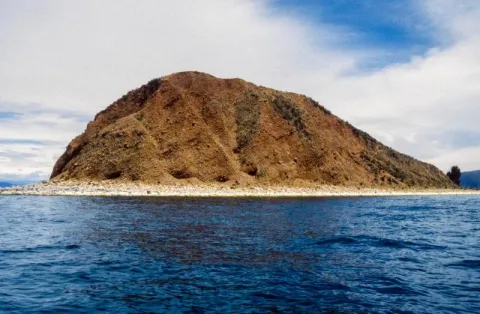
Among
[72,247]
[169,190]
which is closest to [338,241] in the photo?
[72,247]

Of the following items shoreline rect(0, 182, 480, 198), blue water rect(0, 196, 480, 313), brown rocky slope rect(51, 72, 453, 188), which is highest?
brown rocky slope rect(51, 72, 453, 188)

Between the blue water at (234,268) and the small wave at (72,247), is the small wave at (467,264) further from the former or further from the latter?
the small wave at (72,247)

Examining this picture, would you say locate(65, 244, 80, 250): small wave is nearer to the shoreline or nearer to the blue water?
the blue water

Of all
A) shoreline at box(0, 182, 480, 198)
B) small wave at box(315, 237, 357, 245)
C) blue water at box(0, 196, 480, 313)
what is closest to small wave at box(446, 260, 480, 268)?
blue water at box(0, 196, 480, 313)

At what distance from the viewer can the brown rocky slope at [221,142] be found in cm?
7925

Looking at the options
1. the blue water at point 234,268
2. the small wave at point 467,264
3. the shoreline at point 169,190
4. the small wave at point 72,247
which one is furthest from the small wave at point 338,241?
the shoreline at point 169,190

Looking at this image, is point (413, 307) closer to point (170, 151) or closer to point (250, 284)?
point (250, 284)

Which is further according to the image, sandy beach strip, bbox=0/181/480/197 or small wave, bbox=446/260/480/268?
sandy beach strip, bbox=0/181/480/197

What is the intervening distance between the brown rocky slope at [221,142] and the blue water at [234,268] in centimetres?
5191

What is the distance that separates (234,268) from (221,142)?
238 feet

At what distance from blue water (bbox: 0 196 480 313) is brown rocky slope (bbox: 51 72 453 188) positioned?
51.9m

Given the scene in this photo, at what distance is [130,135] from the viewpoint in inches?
3206

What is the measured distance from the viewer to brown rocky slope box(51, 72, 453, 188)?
79.2 meters

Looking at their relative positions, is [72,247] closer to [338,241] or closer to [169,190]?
[338,241]
